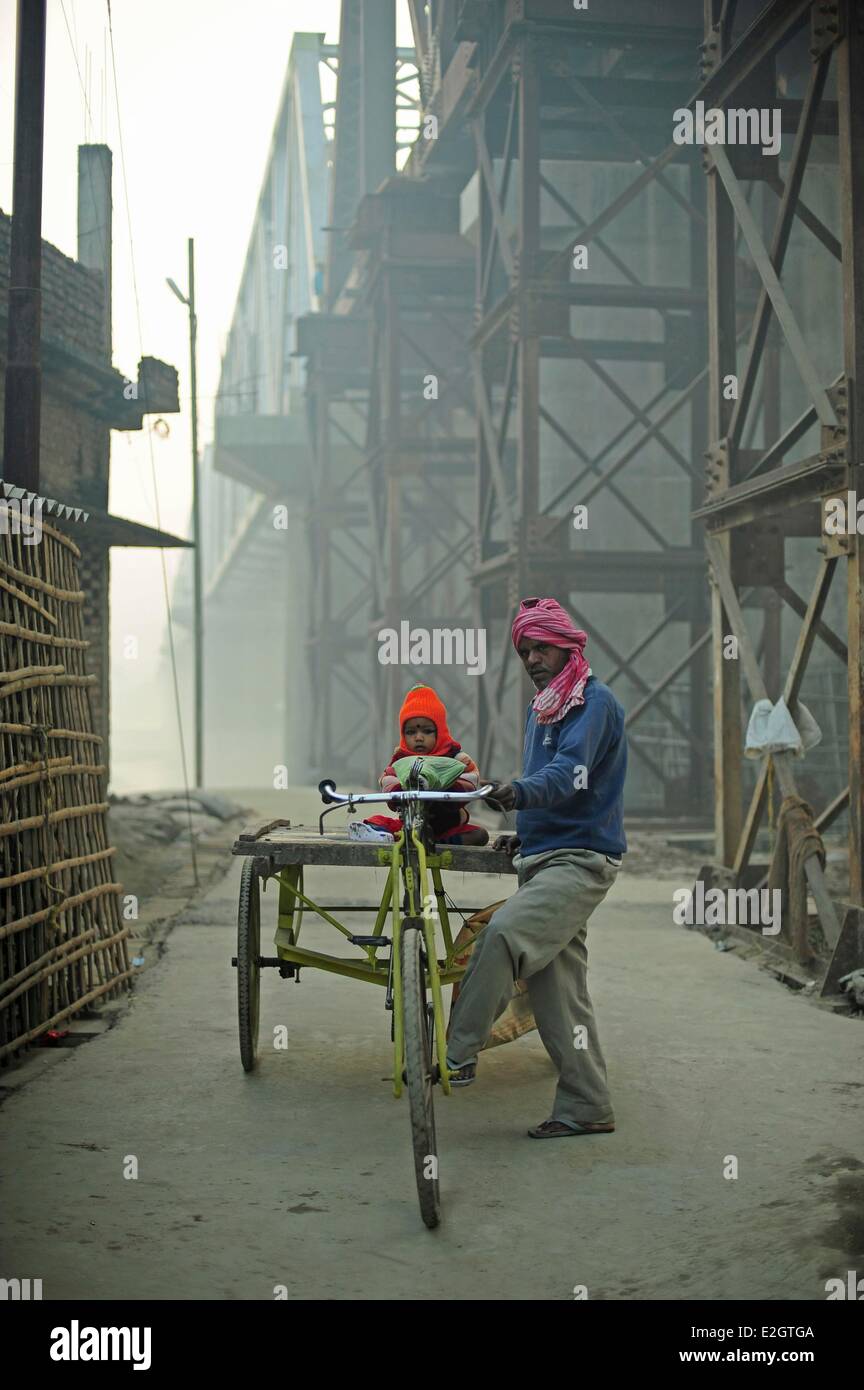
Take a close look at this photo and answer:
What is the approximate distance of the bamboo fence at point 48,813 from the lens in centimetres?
603

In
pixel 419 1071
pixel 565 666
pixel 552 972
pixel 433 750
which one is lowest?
pixel 419 1071

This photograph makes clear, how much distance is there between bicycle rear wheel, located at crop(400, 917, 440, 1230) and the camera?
3.97 metres

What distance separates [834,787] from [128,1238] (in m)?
13.4

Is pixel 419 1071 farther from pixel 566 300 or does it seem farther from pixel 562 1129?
pixel 566 300

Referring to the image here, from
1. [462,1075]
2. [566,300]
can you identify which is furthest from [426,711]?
[566,300]

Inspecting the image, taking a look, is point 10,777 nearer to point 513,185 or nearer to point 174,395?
point 174,395

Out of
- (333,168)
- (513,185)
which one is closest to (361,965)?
(513,185)

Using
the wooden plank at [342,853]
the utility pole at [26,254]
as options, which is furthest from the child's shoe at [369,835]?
the utility pole at [26,254]

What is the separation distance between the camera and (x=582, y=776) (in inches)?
190

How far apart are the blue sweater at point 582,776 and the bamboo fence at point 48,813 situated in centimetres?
226

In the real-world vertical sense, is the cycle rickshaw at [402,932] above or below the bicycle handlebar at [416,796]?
below

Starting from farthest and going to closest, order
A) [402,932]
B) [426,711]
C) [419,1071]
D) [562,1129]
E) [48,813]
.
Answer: [48,813], [426,711], [562,1129], [402,932], [419,1071]

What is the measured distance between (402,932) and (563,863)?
2.56ft

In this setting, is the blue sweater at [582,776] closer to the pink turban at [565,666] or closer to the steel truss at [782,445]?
the pink turban at [565,666]
